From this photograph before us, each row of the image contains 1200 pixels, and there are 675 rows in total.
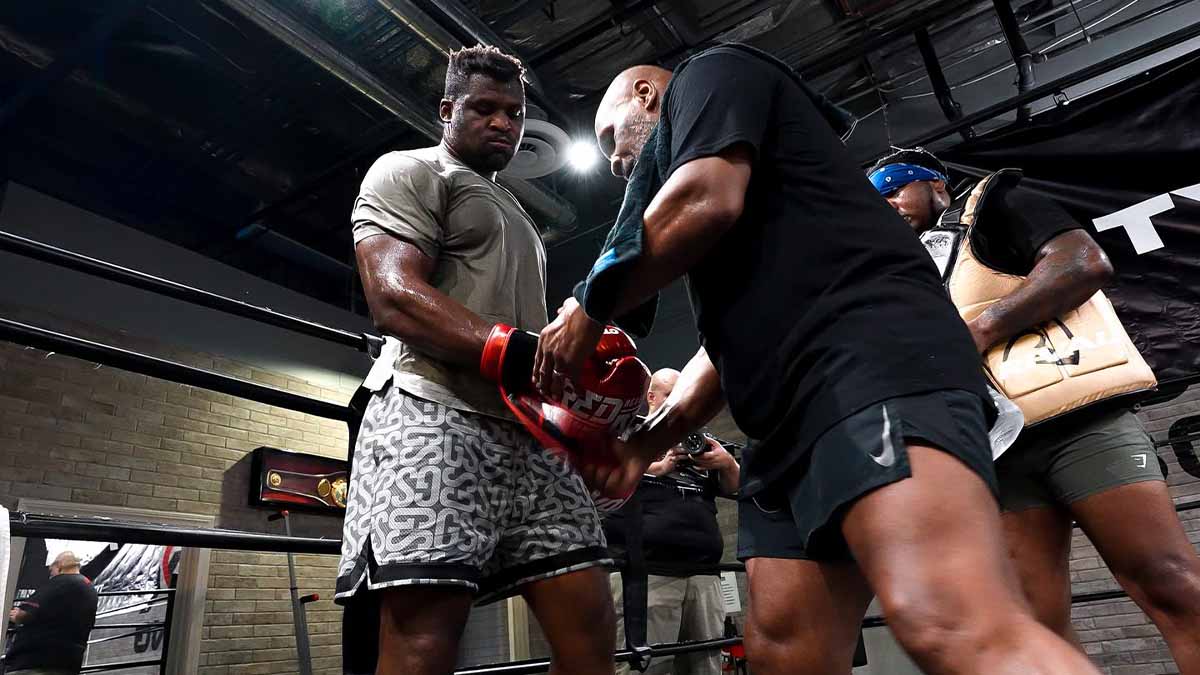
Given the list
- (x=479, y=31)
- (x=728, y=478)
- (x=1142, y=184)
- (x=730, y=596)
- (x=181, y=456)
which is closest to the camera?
(x=728, y=478)

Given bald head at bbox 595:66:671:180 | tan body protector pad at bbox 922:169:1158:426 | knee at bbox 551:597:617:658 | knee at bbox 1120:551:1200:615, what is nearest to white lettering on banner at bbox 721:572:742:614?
tan body protector pad at bbox 922:169:1158:426

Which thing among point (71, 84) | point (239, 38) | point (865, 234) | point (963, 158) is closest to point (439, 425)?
point (865, 234)

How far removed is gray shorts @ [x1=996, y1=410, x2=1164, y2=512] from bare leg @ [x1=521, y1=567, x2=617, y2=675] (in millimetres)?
925

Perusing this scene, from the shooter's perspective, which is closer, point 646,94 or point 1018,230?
point 646,94

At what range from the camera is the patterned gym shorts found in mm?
1080

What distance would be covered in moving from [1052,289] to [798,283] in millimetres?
978

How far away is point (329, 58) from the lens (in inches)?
168

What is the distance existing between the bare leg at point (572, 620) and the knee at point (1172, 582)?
96 cm

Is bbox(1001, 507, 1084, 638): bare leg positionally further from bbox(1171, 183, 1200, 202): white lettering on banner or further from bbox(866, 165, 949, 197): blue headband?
bbox(1171, 183, 1200, 202): white lettering on banner

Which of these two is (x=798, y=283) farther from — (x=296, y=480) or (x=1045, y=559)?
(x=296, y=480)

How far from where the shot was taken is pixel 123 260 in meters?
5.97

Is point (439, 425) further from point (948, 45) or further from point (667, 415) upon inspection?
point (948, 45)

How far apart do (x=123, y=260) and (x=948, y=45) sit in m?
6.32

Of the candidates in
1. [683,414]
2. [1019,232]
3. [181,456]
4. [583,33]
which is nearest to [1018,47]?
[583,33]
